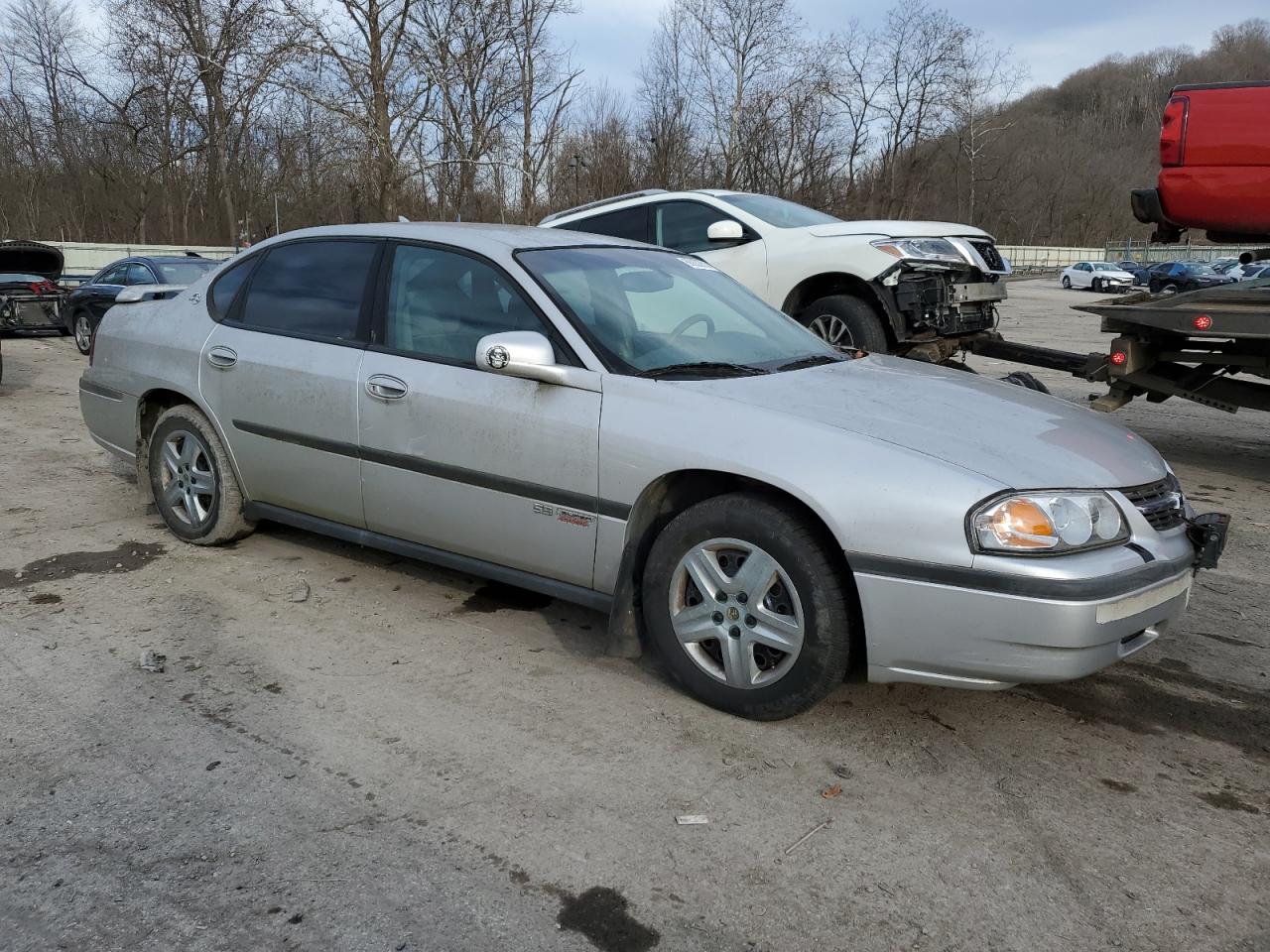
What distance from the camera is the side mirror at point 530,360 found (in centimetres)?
354

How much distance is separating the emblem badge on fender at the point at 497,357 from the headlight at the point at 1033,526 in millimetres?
1677

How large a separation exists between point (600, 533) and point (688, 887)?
134 centimetres

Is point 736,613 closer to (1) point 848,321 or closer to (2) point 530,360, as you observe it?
(2) point 530,360

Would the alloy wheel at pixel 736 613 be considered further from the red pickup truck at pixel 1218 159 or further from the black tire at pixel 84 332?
the black tire at pixel 84 332

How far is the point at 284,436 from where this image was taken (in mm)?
4445

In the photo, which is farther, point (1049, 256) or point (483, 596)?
point (1049, 256)

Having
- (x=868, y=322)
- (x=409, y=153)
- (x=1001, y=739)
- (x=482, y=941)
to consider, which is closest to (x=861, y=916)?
(x=482, y=941)

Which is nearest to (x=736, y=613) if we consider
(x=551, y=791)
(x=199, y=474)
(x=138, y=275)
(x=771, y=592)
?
(x=771, y=592)

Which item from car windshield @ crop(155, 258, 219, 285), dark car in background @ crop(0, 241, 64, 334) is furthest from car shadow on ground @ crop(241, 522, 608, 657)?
dark car in background @ crop(0, 241, 64, 334)

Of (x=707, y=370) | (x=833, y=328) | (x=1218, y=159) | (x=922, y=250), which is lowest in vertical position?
(x=707, y=370)

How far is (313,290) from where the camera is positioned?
4535mm

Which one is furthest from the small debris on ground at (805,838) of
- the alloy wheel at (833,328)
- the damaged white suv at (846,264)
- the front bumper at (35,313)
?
the front bumper at (35,313)

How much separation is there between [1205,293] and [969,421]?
5175 mm

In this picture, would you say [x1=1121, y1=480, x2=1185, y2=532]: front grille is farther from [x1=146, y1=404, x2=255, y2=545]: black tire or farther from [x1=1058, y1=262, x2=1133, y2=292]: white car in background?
[x1=1058, y1=262, x2=1133, y2=292]: white car in background
